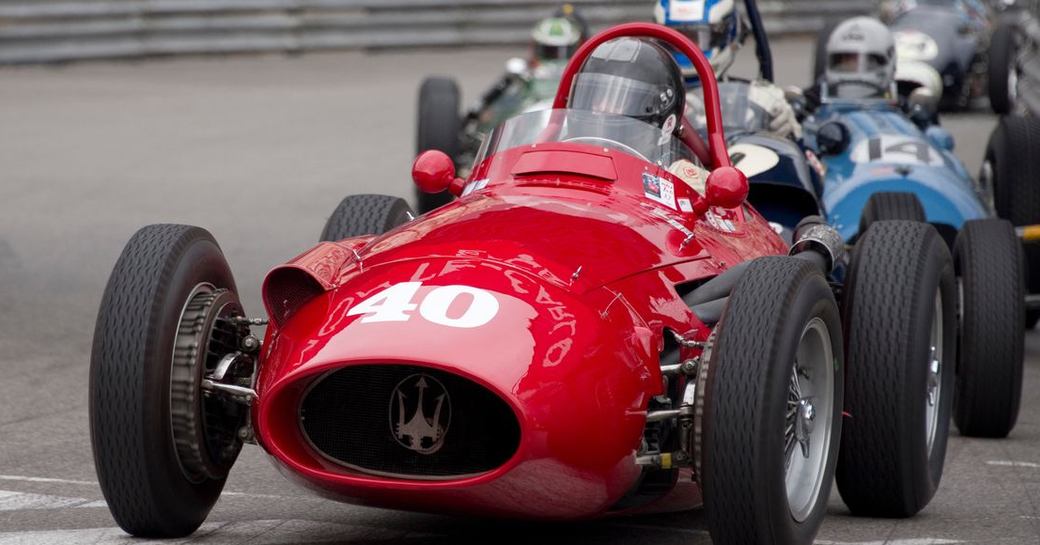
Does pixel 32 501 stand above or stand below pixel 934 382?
below

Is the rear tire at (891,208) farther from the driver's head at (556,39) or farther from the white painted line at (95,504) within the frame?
the driver's head at (556,39)

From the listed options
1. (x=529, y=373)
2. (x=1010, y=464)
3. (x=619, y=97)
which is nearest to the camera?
(x=529, y=373)

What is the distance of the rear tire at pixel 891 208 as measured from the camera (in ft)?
24.7

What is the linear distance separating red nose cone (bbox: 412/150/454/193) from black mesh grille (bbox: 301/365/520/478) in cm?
141

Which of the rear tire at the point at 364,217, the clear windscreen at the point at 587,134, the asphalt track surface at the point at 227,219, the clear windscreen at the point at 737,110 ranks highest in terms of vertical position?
the clear windscreen at the point at 587,134

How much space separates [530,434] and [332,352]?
523 mm

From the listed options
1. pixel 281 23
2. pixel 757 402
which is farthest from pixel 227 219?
pixel 281 23

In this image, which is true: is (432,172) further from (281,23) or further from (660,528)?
(281,23)

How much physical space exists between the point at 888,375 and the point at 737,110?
3655 mm

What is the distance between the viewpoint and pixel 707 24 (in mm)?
9648

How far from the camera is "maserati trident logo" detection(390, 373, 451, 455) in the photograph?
14.5 feet

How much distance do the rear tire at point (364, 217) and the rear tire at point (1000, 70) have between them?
25.9 feet

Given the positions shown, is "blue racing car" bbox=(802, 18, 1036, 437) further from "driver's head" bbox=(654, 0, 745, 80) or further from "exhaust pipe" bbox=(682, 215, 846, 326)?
"exhaust pipe" bbox=(682, 215, 846, 326)

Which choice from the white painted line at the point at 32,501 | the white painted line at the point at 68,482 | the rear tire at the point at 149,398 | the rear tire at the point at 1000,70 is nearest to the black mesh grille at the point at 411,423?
the rear tire at the point at 149,398
